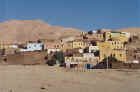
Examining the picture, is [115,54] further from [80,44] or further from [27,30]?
[27,30]

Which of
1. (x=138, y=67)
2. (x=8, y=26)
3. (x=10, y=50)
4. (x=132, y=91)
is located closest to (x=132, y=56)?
(x=138, y=67)

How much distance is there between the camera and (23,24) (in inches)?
4838

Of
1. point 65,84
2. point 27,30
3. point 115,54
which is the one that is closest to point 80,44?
point 115,54

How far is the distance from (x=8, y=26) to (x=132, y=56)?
8815 cm

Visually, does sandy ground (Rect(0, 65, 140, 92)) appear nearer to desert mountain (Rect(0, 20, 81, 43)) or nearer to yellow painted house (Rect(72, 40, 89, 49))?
yellow painted house (Rect(72, 40, 89, 49))

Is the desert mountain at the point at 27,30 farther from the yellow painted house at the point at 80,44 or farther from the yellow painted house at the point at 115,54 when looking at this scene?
the yellow painted house at the point at 115,54

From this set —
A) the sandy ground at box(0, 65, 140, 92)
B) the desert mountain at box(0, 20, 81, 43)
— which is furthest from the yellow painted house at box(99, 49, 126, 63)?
the desert mountain at box(0, 20, 81, 43)

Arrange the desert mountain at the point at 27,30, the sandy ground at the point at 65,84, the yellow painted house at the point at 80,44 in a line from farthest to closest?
1. the desert mountain at the point at 27,30
2. the yellow painted house at the point at 80,44
3. the sandy ground at the point at 65,84

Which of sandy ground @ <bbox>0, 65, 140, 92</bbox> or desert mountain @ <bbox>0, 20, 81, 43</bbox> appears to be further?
desert mountain @ <bbox>0, 20, 81, 43</bbox>

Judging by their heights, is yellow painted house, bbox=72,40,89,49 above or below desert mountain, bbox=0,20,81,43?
below

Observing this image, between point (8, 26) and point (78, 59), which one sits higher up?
point (8, 26)

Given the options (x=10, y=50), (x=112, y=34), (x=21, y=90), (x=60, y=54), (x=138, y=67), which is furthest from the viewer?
(x=112, y=34)

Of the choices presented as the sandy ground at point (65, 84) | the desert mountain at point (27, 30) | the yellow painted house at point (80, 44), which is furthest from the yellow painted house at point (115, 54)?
the desert mountain at point (27, 30)

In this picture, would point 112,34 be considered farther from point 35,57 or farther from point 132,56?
point 35,57
